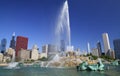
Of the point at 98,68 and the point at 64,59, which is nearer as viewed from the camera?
the point at 98,68

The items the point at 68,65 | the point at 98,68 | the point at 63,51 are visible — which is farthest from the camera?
the point at 63,51

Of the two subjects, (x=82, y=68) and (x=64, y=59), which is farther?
(x=64, y=59)

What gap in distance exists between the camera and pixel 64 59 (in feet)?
387

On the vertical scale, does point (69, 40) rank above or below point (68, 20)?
below

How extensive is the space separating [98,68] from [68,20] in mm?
26871

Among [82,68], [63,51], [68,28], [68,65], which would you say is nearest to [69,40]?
[68,28]

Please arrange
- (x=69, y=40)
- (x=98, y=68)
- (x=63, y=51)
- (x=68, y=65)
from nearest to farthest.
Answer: (x=98, y=68), (x=69, y=40), (x=68, y=65), (x=63, y=51)

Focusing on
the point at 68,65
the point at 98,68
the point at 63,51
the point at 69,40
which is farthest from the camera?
the point at 63,51

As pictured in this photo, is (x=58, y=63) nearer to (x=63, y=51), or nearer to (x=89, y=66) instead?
(x=63, y=51)

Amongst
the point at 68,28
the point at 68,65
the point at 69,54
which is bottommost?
the point at 68,65

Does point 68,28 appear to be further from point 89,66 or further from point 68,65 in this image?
point 68,65

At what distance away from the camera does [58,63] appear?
A: 119m

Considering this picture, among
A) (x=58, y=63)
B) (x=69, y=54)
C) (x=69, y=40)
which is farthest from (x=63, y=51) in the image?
(x=69, y=40)

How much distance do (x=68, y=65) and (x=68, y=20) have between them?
5602 cm
